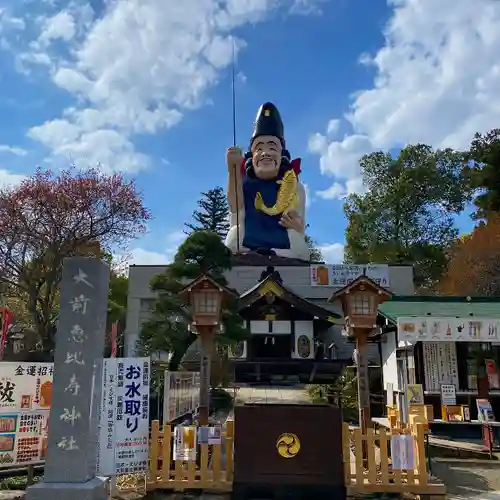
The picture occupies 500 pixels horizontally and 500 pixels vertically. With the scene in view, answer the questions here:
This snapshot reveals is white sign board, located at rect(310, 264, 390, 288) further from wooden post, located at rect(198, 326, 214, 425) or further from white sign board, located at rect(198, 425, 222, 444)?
white sign board, located at rect(198, 425, 222, 444)

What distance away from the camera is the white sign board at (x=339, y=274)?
24.7 metres

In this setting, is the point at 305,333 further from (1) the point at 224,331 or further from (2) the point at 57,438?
(2) the point at 57,438

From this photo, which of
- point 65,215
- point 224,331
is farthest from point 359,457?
point 65,215

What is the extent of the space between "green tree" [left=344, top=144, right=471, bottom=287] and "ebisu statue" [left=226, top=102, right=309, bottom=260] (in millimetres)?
8752

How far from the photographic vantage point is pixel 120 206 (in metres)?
17.1

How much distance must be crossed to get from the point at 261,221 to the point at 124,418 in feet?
60.1

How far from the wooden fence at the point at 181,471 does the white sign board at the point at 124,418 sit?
0.54 ft

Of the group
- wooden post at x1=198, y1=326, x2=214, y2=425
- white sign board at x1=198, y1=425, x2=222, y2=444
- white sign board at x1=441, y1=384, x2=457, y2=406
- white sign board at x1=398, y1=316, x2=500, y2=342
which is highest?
white sign board at x1=398, y1=316, x2=500, y2=342

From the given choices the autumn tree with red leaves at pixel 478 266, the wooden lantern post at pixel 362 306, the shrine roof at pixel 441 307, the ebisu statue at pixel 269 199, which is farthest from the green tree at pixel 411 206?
the wooden lantern post at pixel 362 306

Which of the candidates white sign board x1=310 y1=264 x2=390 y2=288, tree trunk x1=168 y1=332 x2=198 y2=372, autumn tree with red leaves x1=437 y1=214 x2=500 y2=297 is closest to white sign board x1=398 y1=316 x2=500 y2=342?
tree trunk x1=168 y1=332 x2=198 y2=372

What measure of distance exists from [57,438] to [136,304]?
19359mm

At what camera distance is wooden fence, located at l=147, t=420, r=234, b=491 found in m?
6.81

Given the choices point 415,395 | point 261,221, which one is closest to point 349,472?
point 415,395

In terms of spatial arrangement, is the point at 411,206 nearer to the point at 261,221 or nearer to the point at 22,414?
the point at 261,221
